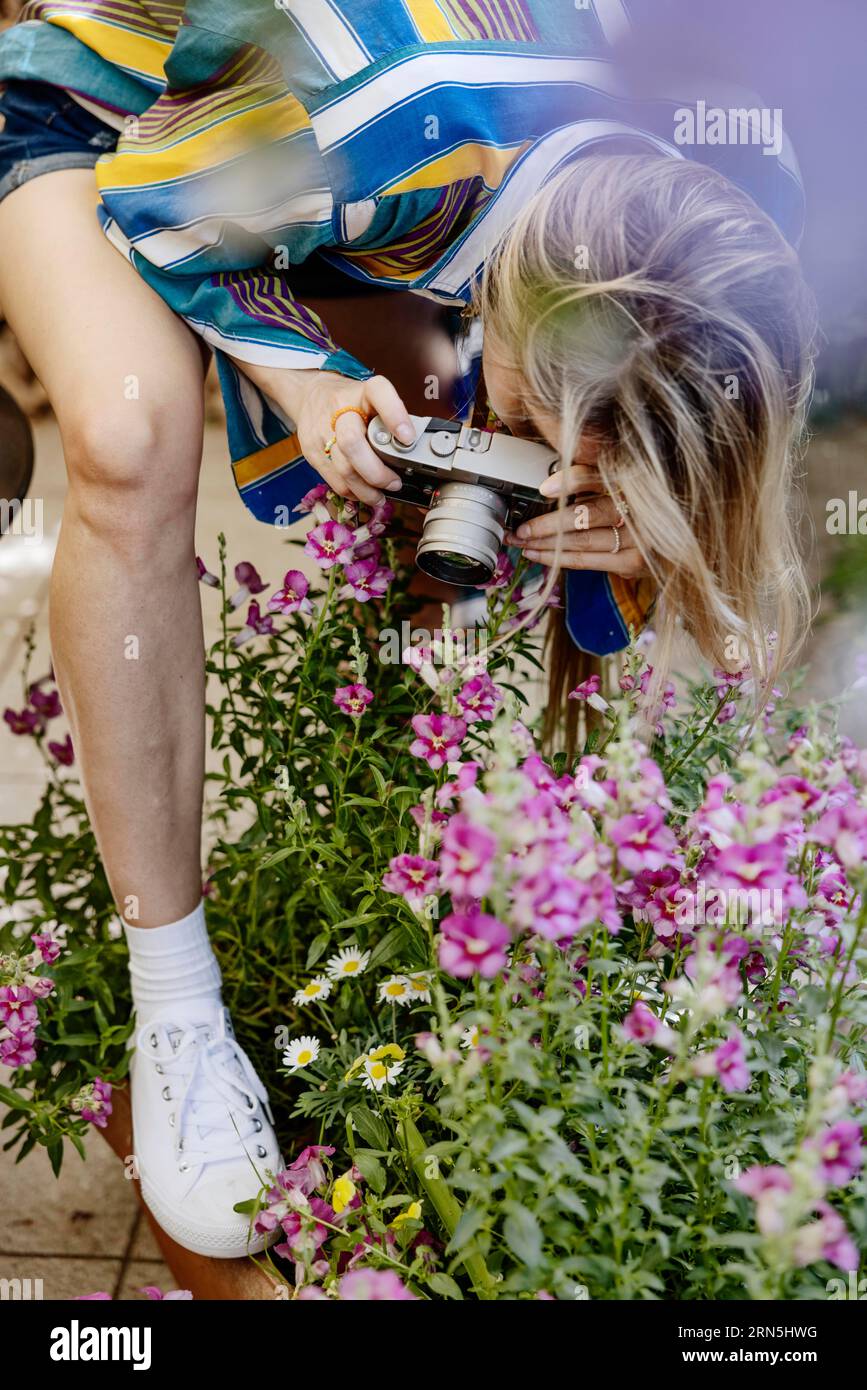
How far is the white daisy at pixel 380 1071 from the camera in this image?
945 mm

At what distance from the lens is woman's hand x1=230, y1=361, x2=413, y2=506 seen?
976 mm

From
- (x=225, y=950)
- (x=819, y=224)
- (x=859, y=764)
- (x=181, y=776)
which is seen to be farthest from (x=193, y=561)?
(x=819, y=224)

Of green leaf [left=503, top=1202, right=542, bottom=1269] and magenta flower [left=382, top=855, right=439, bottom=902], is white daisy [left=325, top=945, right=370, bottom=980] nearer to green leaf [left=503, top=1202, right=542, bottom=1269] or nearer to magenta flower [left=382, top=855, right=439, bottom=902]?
magenta flower [left=382, top=855, right=439, bottom=902]

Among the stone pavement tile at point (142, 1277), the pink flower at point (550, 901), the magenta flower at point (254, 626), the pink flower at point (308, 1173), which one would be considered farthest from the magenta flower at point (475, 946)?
the stone pavement tile at point (142, 1277)

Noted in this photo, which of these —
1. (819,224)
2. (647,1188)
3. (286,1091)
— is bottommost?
(286,1091)

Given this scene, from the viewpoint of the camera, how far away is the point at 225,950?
1.34m

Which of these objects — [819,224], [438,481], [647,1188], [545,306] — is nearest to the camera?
[647,1188]

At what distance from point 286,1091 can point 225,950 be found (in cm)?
17

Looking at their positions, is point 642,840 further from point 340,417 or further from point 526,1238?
point 340,417

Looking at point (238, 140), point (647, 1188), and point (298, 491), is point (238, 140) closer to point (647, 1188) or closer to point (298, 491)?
point (298, 491)

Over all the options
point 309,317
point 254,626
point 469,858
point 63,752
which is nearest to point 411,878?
point 469,858

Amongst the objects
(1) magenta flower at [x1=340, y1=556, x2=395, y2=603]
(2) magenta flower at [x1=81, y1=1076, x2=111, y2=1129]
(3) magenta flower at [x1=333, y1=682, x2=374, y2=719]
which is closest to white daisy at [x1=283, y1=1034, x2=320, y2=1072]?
(2) magenta flower at [x1=81, y1=1076, x2=111, y2=1129]

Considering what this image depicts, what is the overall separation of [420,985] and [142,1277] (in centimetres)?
59

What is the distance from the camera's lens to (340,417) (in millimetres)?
996
